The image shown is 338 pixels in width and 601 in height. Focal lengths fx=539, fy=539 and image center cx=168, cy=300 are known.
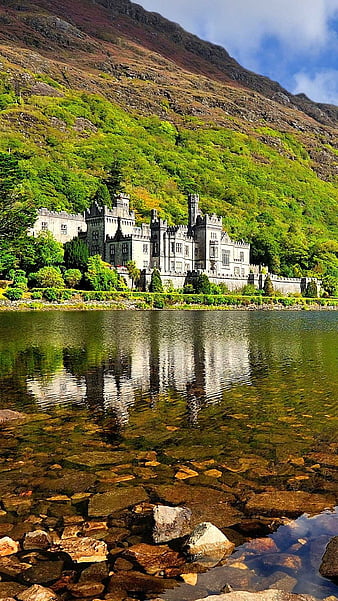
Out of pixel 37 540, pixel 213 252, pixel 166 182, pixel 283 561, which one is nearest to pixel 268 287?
pixel 213 252

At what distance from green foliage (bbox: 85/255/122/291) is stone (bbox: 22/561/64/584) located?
234 feet

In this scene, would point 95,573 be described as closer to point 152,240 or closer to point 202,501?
point 202,501

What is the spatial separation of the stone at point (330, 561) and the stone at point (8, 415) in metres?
7.34

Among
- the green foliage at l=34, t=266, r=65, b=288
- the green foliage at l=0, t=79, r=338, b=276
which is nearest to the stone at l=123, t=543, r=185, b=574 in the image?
the green foliage at l=34, t=266, r=65, b=288

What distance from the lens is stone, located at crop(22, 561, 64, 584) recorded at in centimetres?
518

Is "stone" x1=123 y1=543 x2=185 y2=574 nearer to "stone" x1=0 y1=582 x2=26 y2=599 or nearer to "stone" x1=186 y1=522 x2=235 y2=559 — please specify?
"stone" x1=186 y1=522 x2=235 y2=559

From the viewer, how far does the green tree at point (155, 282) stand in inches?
3265

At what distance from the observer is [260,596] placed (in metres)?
4.59

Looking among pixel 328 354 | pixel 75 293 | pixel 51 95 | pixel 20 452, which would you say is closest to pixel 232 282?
pixel 75 293

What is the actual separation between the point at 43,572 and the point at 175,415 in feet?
21.8

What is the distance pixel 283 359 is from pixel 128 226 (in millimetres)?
81136

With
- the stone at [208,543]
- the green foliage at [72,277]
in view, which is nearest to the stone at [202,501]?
the stone at [208,543]

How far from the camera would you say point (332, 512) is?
6.66 metres

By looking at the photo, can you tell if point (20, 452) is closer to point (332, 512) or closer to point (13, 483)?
point (13, 483)
